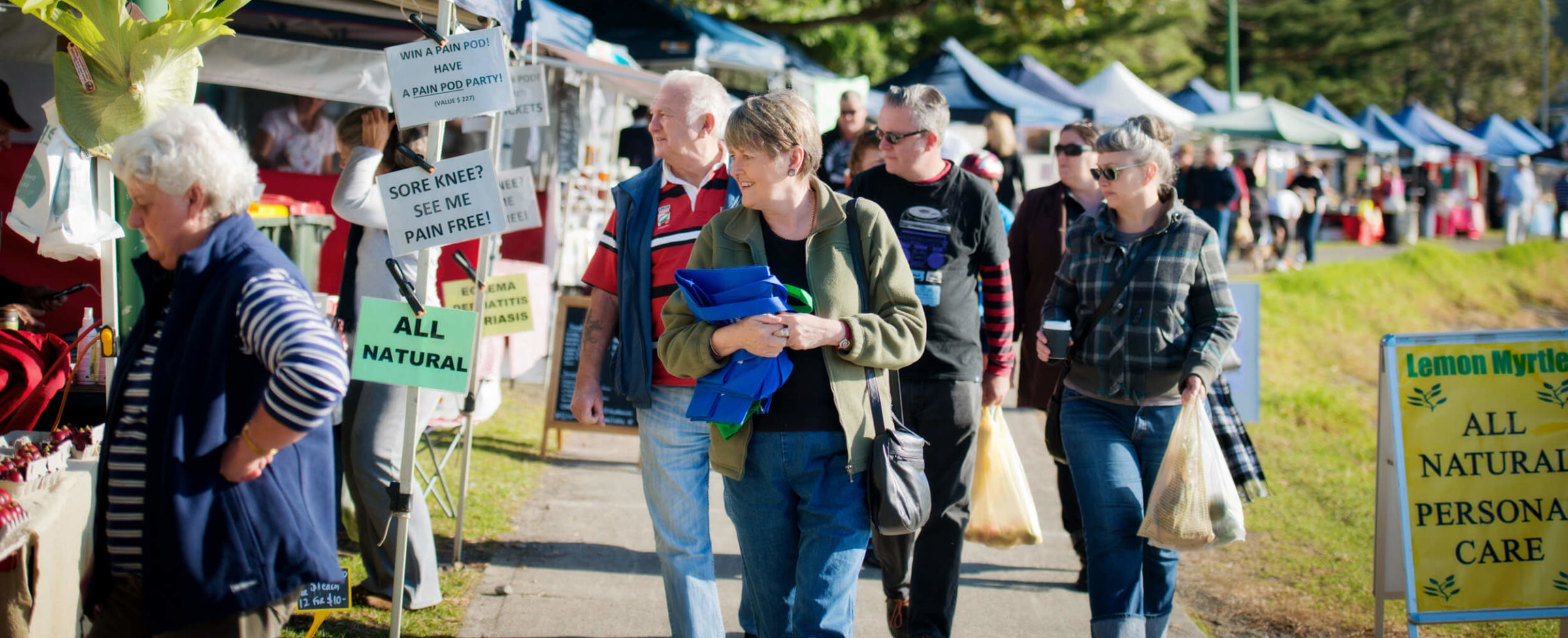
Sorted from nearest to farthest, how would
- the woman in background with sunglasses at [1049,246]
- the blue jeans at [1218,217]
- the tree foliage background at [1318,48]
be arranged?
the woman in background with sunglasses at [1049,246]
the blue jeans at [1218,217]
the tree foliage background at [1318,48]

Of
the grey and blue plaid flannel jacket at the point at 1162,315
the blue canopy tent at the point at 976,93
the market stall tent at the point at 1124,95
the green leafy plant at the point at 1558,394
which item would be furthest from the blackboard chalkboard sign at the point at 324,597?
the market stall tent at the point at 1124,95

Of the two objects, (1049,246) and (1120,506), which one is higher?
(1049,246)

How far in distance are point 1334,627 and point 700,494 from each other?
2891mm

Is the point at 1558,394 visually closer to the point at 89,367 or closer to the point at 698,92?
the point at 698,92

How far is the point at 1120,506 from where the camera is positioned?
359cm

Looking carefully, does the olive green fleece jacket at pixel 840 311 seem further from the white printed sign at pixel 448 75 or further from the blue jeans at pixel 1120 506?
the white printed sign at pixel 448 75

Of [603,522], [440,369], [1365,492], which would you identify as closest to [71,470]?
[440,369]

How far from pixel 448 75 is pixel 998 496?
240 centimetres

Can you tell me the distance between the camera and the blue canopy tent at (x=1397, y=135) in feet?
95.9

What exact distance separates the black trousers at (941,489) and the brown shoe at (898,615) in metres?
0.10

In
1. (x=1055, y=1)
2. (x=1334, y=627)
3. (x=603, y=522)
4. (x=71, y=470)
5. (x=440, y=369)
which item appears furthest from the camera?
(x=1055, y=1)

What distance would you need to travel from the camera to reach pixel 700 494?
137 inches

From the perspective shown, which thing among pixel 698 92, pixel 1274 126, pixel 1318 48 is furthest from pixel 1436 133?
pixel 698 92

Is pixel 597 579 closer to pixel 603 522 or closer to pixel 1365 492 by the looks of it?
pixel 603 522
